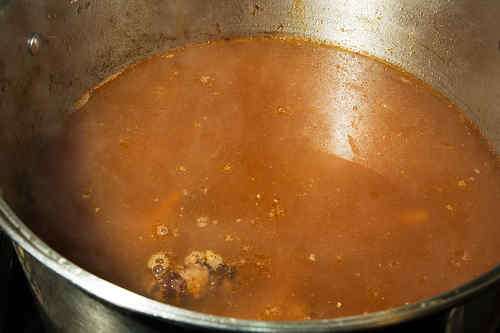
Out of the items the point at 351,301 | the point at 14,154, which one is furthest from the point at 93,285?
the point at 14,154

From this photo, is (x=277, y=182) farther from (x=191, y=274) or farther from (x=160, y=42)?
(x=160, y=42)

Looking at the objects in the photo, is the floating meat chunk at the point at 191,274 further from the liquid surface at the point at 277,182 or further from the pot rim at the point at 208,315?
the pot rim at the point at 208,315

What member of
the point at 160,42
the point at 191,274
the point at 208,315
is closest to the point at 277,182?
the point at 191,274

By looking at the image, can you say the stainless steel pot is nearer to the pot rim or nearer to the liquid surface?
Answer: the liquid surface

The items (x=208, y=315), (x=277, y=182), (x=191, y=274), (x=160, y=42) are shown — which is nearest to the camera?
(x=208, y=315)

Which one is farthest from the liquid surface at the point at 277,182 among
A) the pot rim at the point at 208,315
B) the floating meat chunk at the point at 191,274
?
the pot rim at the point at 208,315

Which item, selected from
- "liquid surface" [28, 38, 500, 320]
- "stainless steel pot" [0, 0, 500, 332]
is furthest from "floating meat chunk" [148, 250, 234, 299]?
"stainless steel pot" [0, 0, 500, 332]
